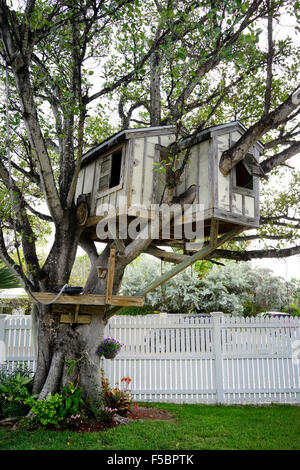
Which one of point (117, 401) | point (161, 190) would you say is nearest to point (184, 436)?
point (117, 401)

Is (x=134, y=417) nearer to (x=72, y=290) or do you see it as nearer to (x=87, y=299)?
(x=87, y=299)

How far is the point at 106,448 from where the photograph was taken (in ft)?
18.6

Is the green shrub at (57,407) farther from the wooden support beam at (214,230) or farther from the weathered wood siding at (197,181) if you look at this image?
the wooden support beam at (214,230)

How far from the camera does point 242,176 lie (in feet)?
26.6

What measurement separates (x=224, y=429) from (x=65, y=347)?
328cm

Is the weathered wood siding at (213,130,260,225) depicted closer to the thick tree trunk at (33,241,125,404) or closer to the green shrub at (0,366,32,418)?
the thick tree trunk at (33,241,125,404)

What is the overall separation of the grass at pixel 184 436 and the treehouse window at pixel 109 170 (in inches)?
184

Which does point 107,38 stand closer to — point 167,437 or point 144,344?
point 144,344

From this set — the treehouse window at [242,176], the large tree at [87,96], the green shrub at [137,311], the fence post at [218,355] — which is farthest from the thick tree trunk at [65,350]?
the green shrub at [137,311]

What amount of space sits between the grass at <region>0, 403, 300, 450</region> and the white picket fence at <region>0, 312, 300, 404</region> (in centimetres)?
148

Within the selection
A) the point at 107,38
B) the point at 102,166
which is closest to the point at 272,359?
the point at 102,166

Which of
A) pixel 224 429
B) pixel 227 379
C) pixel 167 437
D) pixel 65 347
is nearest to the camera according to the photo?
pixel 167 437

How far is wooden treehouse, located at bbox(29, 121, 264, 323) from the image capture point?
7141 mm

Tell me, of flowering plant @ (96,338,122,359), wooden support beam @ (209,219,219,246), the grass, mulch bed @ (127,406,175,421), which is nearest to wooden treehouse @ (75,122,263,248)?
wooden support beam @ (209,219,219,246)
